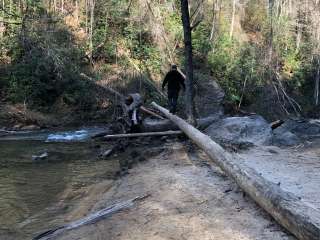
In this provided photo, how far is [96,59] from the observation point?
31.0 meters

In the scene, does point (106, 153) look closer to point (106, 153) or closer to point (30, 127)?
point (106, 153)

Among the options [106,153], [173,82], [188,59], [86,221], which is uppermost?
[188,59]

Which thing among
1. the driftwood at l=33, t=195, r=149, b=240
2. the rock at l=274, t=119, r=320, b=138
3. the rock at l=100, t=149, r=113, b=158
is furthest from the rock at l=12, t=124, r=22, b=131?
the driftwood at l=33, t=195, r=149, b=240

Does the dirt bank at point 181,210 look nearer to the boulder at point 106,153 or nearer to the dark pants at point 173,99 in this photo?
the boulder at point 106,153

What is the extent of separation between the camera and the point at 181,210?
294 inches

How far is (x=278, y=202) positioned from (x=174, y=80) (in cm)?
1173

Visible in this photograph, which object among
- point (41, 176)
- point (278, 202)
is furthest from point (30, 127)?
point (278, 202)

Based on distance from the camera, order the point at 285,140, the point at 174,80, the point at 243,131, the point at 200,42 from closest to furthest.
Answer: the point at 285,140 < the point at 243,131 < the point at 174,80 < the point at 200,42

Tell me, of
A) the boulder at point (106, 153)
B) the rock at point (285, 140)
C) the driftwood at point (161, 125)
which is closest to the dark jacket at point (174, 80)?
the driftwood at point (161, 125)

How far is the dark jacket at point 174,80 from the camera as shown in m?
17.7

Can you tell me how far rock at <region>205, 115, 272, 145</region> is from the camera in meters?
14.6

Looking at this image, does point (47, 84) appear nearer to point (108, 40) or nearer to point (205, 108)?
point (108, 40)

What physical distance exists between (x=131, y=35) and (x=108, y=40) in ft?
5.52

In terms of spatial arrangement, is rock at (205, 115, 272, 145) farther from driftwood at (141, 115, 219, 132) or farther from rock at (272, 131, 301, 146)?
driftwood at (141, 115, 219, 132)
